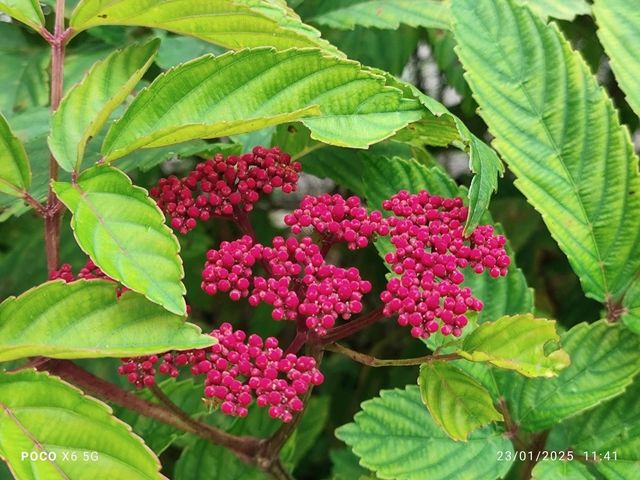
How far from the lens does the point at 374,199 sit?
107cm

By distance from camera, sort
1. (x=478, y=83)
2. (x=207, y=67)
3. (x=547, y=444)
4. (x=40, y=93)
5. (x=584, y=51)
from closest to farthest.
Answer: (x=207, y=67) → (x=478, y=83) → (x=547, y=444) → (x=40, y=93) → (x=584, y=51)

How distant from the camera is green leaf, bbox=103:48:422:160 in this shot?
0.85 metres

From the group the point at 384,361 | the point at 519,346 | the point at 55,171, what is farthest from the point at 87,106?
the point at 519,346

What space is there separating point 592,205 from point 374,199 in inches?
10.4

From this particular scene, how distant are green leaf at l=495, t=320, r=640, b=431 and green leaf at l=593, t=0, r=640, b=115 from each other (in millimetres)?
272

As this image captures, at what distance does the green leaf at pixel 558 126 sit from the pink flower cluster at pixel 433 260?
110 mm

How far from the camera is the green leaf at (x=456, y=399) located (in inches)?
35.3

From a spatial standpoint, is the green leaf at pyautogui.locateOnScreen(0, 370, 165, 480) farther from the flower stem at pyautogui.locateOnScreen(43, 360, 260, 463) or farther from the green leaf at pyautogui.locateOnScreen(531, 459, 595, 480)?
the green leaf at pyautogui.locateOnScreen(531, 459, 595, 480)

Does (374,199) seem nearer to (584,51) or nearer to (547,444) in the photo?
(547,444)

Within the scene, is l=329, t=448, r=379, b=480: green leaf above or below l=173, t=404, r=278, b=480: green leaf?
→ below

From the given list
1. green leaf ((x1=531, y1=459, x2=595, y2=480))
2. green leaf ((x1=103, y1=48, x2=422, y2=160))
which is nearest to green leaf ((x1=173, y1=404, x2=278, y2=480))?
green leaf ((x1=531, y1=459, x2=595, y2=480))

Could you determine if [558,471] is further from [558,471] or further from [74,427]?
[74,427]

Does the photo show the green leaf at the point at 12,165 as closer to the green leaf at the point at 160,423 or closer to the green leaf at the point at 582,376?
the green leaf at the point at 160,423

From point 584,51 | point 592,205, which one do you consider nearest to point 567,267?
point 584,51
